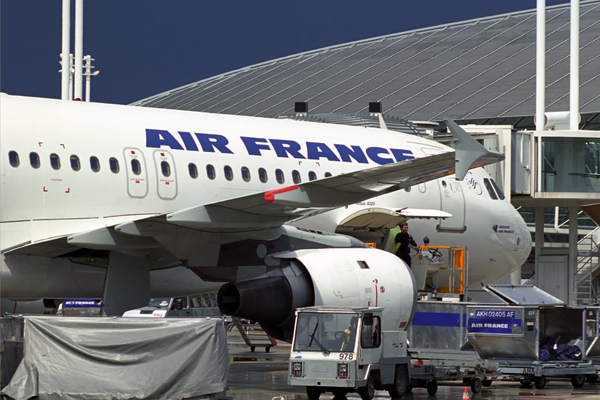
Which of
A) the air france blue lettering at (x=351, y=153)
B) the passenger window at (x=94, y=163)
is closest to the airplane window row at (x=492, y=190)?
the air france blue lettering at (x=351, y=153)

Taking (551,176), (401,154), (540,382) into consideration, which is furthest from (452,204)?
(551,176)

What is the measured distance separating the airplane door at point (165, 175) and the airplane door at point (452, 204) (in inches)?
257

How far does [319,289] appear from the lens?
15656mm

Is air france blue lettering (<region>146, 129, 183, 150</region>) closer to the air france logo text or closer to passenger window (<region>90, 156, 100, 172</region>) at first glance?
the air france logo text

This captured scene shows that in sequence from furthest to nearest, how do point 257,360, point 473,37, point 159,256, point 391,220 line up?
point 473,37
point 257,360
point 391,220
point 159,256

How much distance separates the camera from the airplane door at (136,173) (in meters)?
15.5

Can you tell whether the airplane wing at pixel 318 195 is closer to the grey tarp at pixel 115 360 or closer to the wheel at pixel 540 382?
the grey tarp at pixel 115 360

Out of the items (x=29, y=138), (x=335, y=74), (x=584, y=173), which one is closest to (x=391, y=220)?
(x=29, y=138)

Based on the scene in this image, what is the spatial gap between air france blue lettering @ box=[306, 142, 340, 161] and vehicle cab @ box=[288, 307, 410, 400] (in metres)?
4.18

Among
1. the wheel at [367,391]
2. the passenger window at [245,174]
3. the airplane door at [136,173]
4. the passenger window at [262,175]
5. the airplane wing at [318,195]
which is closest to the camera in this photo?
the airplane wing at [318,195]

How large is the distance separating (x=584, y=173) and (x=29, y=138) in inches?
818

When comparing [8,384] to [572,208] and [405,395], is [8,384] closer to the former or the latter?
[405,395]

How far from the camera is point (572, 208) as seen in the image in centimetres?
3300

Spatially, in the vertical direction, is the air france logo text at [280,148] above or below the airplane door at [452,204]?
above
